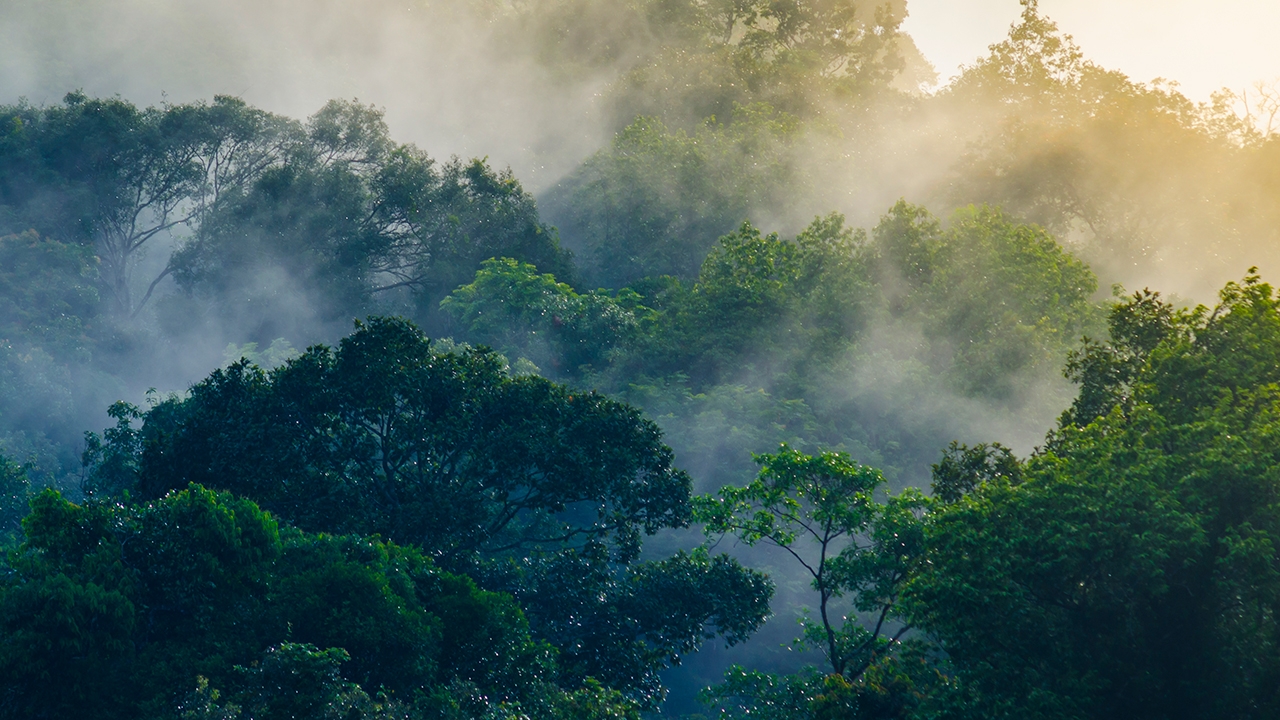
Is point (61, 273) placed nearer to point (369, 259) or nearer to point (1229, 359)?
point (369, 259)

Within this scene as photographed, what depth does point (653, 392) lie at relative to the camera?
32.2 meters

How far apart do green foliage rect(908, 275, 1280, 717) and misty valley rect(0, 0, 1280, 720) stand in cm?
5

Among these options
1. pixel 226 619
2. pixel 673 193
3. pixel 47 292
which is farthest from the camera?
pixel 673 193

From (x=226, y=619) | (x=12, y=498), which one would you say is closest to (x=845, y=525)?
(x=226, y=619)

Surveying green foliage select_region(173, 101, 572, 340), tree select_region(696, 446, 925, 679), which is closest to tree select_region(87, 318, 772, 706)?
tree select_region(696, 446, 925, 679)

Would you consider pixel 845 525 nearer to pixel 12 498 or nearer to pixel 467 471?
pixel 467 471

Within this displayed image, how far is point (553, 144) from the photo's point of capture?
5706 cm

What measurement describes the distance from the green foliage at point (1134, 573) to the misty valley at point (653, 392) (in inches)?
2.0

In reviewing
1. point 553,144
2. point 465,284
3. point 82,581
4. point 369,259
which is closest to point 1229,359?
point 82,581

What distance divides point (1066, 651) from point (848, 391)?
1924 cm

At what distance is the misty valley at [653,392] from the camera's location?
1245cm

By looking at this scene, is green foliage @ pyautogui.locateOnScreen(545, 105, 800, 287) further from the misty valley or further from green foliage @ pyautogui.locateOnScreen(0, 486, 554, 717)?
green foliage @ pyautogui.locateOnScreen(0, 486, 554, 717)

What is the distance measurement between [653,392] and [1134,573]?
67.7 feet

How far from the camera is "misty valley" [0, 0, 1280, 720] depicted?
40.9ft
